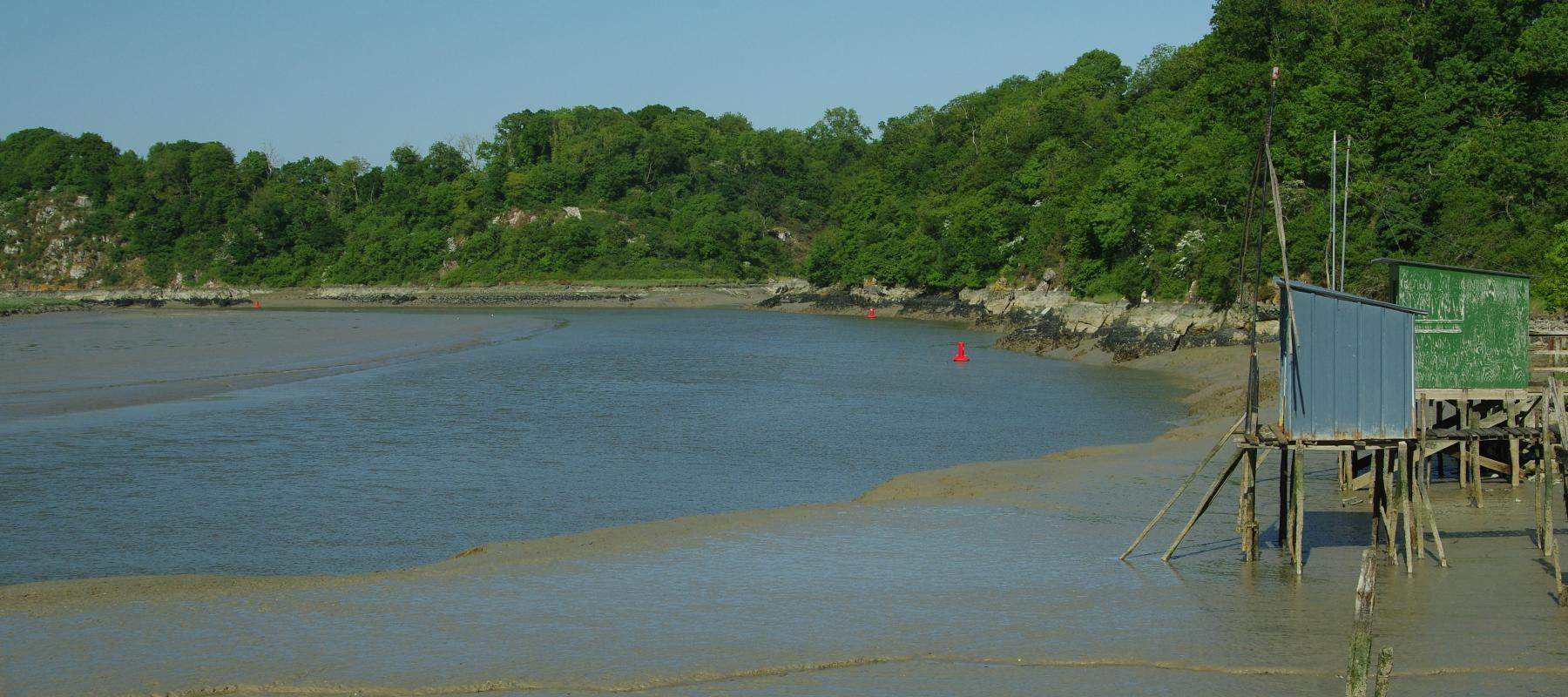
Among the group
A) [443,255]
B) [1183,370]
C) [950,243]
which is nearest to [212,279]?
[443,255]

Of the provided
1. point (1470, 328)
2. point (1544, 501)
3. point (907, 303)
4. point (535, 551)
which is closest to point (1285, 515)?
point (1544, 501)

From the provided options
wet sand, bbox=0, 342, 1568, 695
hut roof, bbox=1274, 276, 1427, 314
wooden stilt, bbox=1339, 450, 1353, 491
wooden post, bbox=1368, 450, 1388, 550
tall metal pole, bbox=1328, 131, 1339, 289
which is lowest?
wet sand, bbox=0, 342, 1568, 695

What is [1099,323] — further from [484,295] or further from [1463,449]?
[484,295]

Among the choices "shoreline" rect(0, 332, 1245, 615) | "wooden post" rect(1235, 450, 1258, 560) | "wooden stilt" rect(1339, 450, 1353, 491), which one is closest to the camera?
"shoreline" rect(0, 332, 1245, 615)

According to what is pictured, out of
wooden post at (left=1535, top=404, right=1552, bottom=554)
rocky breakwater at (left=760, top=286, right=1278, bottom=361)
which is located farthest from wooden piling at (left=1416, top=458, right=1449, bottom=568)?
rocky breakwater at (left=760, top=286, right=1278, bottom=361)

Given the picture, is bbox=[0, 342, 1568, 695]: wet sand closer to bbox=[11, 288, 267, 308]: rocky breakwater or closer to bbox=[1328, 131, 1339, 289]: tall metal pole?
bbox=[1328, 131, 1339, 289]: tall metal pole

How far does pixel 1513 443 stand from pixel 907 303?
251 feet

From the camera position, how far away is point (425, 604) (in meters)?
13.8

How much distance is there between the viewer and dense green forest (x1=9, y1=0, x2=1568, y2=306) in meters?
51.2

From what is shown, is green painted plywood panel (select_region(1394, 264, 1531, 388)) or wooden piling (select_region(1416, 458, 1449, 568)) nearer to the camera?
wooden piling (select_region(1416, 458, 1449, 568))

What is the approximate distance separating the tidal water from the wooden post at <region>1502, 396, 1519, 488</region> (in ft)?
28.9

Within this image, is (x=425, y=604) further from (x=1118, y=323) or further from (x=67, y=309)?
(x=67, y=309)

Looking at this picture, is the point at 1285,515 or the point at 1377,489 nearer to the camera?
the point at 1377,489

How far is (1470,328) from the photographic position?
18453mm
